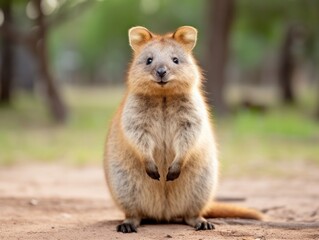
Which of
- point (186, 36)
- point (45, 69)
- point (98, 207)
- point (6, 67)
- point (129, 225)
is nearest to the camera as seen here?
point (129, 225)

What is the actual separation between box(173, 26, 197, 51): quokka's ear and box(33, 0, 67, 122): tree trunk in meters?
14.3

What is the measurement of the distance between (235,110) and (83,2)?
20.9 feet

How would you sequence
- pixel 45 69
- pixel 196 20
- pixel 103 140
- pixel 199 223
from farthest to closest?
pixel 196 20 → pixel 45 69 → pixel 103 140 → pixel 199 223

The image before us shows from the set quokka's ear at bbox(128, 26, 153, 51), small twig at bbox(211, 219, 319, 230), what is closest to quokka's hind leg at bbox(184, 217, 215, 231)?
small twig at bbox(211, 219, 319, 230)

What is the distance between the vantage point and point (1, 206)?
267 inches

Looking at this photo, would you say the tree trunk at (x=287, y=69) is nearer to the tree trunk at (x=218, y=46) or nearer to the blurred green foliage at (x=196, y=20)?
the blurred green foliage at (x=196, y=20)

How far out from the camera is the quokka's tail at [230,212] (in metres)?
6.31

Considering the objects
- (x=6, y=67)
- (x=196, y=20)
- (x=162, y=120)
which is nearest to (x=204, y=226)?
(x=162, y=120)

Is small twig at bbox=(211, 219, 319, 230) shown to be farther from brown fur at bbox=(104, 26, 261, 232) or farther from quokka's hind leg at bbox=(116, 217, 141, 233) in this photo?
quokka's hind leg at bbox=(116, 217, 141, 233)

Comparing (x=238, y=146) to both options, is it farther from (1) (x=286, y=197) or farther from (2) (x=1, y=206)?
(2) (x=1, y=206)

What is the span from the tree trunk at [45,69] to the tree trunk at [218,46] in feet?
15.3

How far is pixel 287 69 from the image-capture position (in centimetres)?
3056

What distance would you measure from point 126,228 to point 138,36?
166 cm

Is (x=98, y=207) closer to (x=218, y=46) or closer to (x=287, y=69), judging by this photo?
(x=218, y=46)
